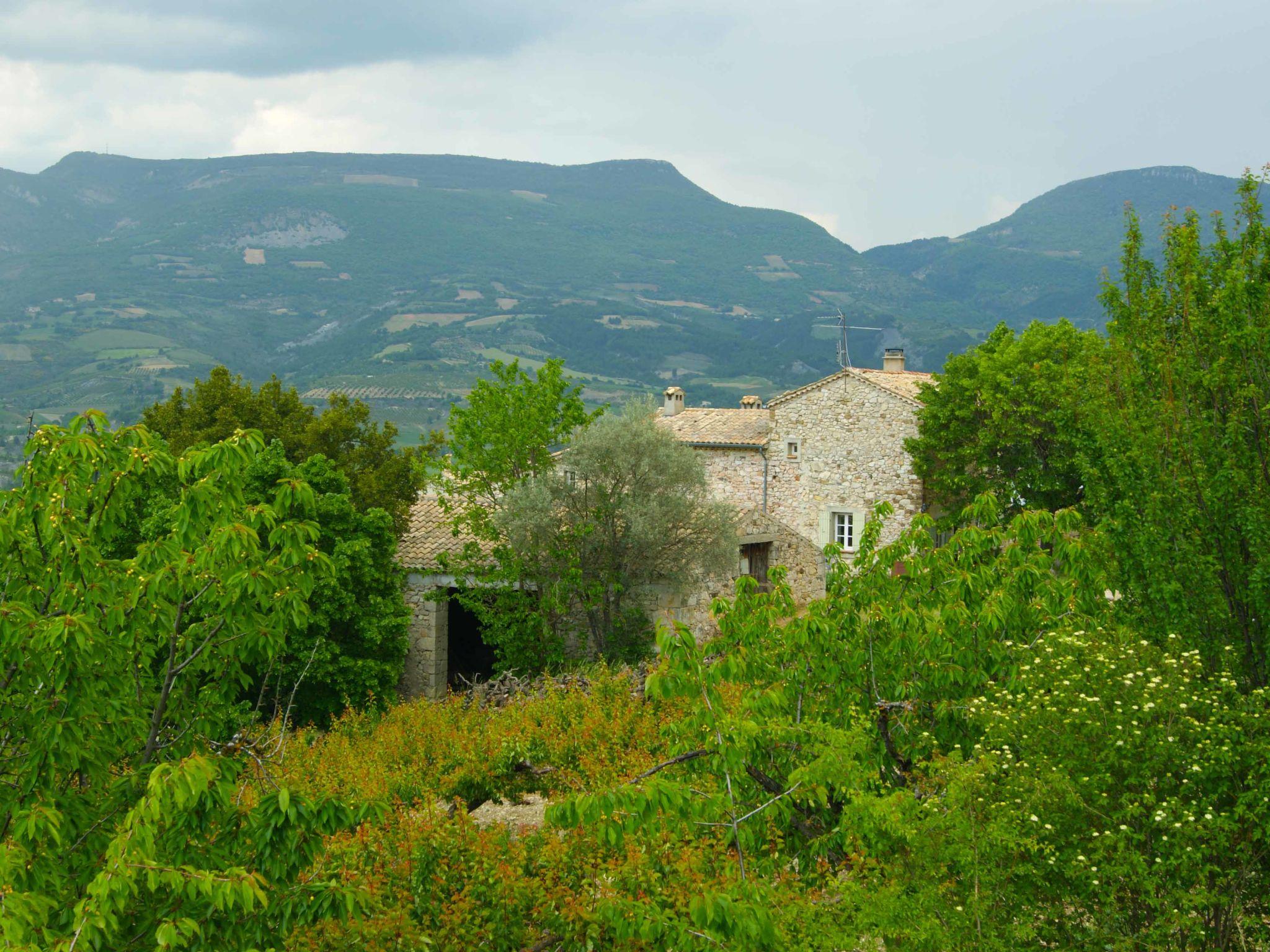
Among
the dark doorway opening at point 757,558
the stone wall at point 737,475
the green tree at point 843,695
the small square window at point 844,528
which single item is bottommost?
the dark doorway opening at point 757,558

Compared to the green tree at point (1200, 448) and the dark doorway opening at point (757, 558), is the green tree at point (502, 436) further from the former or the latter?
the green tree at point (1200, 448)

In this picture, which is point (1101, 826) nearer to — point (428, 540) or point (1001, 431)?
point (428, 540)

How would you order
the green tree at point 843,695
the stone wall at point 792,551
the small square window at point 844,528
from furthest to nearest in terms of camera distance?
the small square window at point 844,528 < the stone wall at point 792,551 < the green tree at point 843,695

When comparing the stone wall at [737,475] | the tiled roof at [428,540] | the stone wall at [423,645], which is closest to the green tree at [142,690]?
the stone wall at [423,645]

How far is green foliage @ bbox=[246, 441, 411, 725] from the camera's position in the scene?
19875 mm

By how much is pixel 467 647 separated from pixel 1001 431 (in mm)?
14785

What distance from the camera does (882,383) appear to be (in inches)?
1231

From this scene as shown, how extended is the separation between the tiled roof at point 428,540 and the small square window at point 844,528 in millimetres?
11842

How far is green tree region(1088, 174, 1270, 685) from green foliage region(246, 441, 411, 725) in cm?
1506

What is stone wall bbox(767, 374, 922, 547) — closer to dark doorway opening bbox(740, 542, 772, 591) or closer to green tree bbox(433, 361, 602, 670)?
dark doorway opening bbox(740, 542, 772, 591)

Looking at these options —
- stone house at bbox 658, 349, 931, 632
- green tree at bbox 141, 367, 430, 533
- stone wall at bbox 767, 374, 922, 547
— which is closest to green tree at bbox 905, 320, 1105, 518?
stone wall at bbox 767, 374, 922, 547

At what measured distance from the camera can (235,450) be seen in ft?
19.5

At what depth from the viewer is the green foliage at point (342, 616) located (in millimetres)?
19875

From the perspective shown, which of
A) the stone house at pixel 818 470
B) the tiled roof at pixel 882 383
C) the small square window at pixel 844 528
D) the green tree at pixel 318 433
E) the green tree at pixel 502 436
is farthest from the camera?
the small square window at pixel 844 528
